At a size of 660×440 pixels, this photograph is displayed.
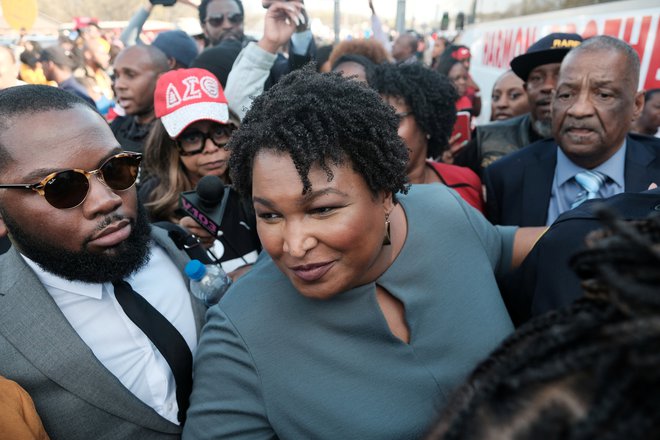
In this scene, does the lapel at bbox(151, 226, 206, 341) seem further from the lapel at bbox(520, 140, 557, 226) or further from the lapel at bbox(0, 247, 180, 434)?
the lapel at bbox(520, 140, 557, 226)

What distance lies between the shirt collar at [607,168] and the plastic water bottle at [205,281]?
1869 mm

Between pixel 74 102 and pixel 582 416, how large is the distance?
5.81 ft

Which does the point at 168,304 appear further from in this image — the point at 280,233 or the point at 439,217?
the point at 439,217

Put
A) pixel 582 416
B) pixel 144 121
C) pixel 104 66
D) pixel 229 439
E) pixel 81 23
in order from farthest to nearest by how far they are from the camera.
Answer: pixel 81 23 → pixel 104 66 → pixel 144 121 → pixel 229 439 → pixel 582 416

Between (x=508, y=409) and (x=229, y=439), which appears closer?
(x=508, y=409)

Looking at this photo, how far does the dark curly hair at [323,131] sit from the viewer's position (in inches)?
52.2

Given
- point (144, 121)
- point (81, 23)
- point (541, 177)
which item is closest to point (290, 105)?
point (541, 177)

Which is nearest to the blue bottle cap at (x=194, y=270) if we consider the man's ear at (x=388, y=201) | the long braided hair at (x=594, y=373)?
the man's ear at (x=388, y=201)

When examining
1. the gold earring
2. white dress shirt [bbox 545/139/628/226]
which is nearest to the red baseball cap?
the gold earring

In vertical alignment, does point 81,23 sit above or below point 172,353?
above

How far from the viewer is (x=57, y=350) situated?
55.2 inches

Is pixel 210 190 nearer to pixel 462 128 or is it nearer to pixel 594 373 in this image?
pixel 594 373

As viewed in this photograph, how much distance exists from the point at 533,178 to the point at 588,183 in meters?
0.28

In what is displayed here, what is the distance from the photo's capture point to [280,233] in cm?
137
